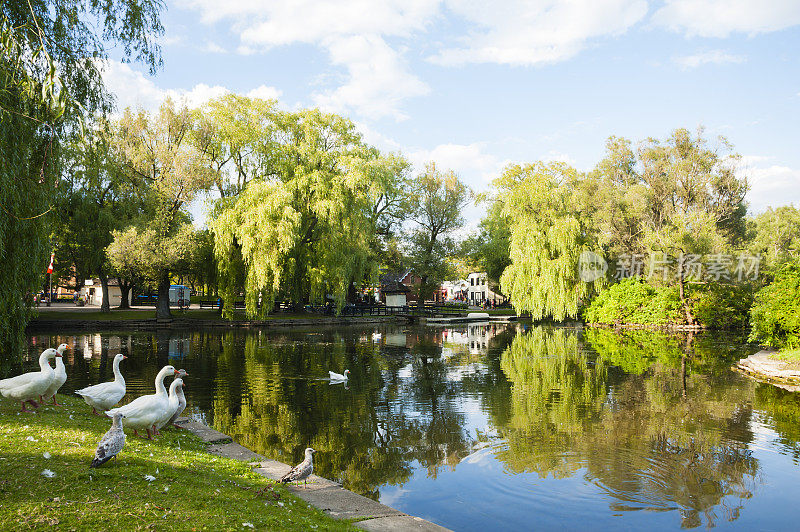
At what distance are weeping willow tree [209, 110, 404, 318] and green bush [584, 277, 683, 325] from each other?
19.2m

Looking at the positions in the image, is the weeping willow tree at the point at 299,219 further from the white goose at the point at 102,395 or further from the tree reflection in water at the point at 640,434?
the white goose at the point at 102,395

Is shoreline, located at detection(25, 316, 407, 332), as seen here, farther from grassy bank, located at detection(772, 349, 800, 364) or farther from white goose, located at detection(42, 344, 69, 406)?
grassy bank, located at detection(772, 349, 800, 364)

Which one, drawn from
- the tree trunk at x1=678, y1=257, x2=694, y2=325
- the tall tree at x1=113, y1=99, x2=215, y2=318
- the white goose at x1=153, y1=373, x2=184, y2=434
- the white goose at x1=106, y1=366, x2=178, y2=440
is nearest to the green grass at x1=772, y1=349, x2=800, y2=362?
the tree trunk at x1=678, y1=257, x2=694, y2=325

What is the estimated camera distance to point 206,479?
6.07m

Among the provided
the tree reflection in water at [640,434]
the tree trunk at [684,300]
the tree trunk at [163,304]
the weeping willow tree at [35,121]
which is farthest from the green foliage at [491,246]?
the weeping willow tree at [35,121]

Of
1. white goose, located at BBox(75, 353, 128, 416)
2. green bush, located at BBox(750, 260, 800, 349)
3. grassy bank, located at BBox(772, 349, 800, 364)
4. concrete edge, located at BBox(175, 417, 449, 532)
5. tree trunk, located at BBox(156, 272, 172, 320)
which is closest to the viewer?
concrete edge, located at BBox(175, 417, 449, 532)

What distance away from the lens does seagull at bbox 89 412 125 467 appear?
560 cm

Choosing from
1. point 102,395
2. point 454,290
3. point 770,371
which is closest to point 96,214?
point 102,395

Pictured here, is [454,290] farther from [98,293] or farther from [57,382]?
[57,382]

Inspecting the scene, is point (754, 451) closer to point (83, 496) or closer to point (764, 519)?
point (764, 519)

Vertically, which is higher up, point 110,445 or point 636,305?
point 636,305

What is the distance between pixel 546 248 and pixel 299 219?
57.1 ft

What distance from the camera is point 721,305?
35.4 meters

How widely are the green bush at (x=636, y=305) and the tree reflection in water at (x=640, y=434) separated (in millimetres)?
19919
